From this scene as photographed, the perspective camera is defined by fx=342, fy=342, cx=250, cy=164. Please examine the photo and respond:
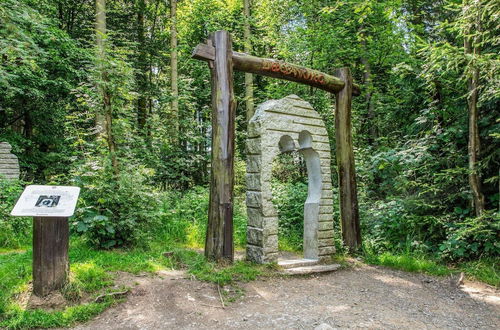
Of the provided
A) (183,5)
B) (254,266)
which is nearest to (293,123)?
(254,266)

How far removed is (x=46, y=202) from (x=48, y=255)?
56 centimetres

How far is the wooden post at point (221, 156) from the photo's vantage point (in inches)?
202

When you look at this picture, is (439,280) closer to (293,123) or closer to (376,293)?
(376,293)

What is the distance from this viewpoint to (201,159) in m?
11.6

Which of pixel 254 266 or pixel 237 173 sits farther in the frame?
pixel 237 173

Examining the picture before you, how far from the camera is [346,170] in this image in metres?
6.59

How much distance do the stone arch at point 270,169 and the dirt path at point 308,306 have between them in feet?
2.60

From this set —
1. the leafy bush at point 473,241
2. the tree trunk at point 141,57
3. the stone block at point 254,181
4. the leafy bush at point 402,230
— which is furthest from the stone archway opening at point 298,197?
the tree trunk at point 141,57

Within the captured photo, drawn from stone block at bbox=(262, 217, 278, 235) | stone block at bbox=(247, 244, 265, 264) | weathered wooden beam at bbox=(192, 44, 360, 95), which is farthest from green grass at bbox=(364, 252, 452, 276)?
weathered wooden beam at bbox=(192, 44, 360, 95)

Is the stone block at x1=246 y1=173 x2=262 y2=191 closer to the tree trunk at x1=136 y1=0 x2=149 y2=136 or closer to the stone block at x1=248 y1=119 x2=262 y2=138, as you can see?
the stone block at x1=248 y1=119 x2=262 y2=138

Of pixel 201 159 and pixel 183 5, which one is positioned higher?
pixel 183 5

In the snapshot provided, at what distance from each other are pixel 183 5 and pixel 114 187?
508 inches

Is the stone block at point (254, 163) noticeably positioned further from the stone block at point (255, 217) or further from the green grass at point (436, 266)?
the green grass at point (436, 266)

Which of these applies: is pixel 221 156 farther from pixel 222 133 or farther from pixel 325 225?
pixel 325 225
